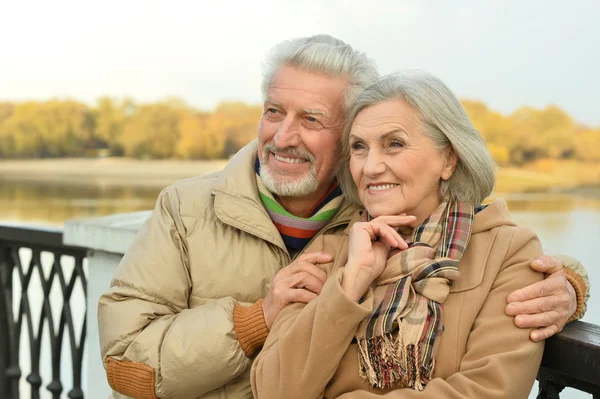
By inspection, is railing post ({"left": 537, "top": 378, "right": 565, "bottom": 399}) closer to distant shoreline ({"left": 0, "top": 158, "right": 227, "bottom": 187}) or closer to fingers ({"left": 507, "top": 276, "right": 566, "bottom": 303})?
fingers ({"left": 507, "top": 276, "right": 566, "bottom": 303})

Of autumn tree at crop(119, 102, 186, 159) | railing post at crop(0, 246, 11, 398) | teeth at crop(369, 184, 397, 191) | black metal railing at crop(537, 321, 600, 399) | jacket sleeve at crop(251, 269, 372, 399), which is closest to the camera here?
black metal railing at crop(537, 321, 600, 399)

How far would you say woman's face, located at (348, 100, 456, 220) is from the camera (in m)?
1.53

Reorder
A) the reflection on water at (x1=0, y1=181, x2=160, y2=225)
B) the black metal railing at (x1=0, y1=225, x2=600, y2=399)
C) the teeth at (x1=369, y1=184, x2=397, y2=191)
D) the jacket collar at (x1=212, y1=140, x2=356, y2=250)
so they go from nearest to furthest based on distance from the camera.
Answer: the teeth at (x1=369, y1=184, x2=397, y2=191), the jacket collar at (x1=212, y1=140, x2=356, y2=250), the black metal railing at (x1=0, y1=225, x2=600, y2=399), the reflection on water at (x1=0, y1=181, x2=160, y2=225)

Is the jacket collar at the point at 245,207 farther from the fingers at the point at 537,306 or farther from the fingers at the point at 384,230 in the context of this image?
the fingers at the point at 537,306

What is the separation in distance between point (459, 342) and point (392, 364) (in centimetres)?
17

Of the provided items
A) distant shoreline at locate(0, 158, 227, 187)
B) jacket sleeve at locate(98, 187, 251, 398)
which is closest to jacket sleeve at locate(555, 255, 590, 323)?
jacket sleeve at locate(98, 187, 251, 398)

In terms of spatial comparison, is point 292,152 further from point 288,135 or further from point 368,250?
point 368,250

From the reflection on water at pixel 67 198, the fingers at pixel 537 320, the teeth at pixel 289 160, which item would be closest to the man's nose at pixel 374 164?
the teeth at pixel 289 160

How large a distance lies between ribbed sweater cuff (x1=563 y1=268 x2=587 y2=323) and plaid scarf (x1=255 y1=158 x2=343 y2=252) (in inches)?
28.5

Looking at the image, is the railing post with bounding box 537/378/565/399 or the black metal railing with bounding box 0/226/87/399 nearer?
the railing post with bounding box 537/378/565/399

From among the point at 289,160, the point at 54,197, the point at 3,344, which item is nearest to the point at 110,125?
the point at 54,197

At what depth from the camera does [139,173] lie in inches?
289

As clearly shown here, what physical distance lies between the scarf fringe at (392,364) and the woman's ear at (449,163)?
47cm

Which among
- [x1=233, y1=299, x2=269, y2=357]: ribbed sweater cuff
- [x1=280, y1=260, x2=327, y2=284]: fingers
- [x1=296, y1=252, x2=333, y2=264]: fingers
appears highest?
[x1=296, y1=252, x2=333, y2=264]: fingers
